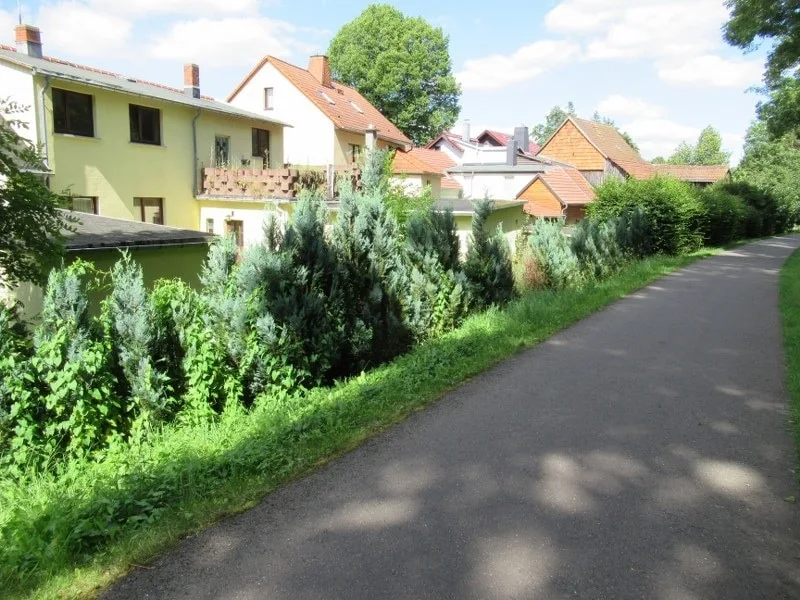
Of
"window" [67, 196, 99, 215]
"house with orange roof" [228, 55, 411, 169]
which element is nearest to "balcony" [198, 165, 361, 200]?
"window" [67, 196, 99, 215]

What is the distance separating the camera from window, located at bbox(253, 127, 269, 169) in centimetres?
2495

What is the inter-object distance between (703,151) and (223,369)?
115201 millimetres

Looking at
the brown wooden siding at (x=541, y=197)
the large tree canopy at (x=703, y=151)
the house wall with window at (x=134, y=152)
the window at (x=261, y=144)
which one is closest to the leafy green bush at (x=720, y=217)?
the brown wooden siding at (x=541, y=197)

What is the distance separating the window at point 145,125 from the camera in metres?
19.3

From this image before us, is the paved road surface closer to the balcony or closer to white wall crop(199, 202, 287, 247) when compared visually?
the balcony

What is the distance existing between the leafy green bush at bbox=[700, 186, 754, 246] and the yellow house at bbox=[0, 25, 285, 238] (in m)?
18.5

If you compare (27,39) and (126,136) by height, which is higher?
(27,39)

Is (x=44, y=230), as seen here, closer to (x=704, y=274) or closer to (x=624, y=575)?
(x=624, y=575)

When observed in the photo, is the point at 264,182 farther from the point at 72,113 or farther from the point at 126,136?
the point at 72,113

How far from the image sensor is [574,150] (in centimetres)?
5219

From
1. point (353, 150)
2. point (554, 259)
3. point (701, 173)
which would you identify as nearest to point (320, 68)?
point (353, 150)

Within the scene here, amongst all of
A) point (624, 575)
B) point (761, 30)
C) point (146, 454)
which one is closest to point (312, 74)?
point (761, 30)

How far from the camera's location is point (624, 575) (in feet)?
11.4

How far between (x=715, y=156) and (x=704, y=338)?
357 feet
